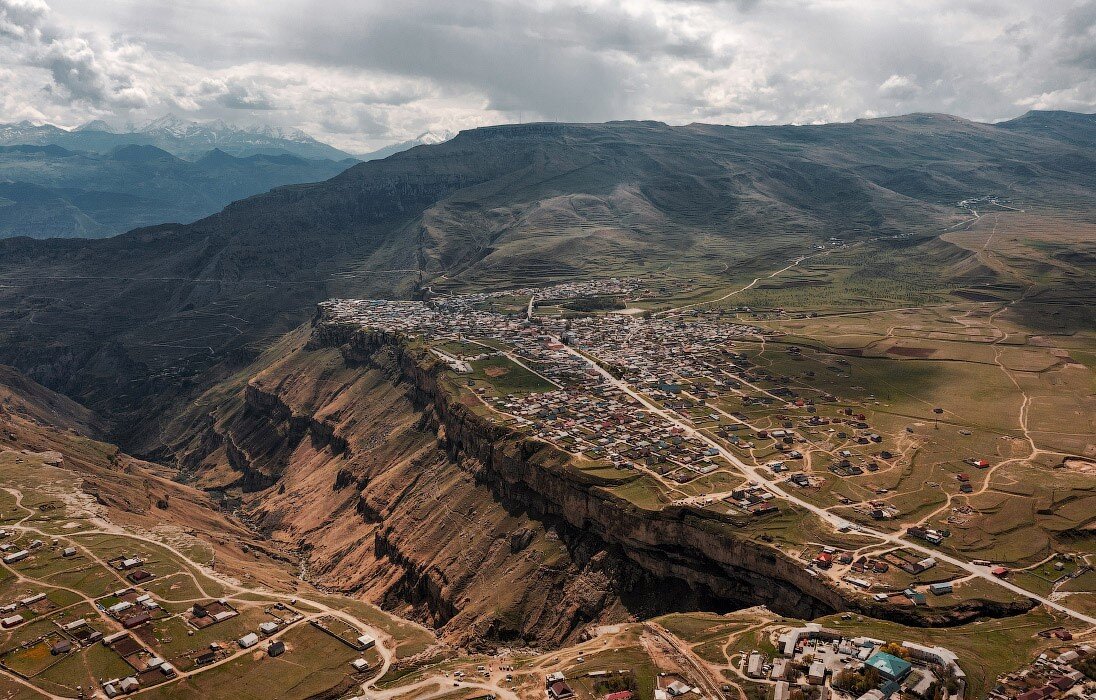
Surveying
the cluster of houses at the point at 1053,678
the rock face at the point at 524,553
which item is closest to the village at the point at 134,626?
the rock face at the point at 524,553

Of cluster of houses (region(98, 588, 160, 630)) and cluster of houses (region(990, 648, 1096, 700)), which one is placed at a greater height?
cluster of houses (region(990, 648, 1096, 700))

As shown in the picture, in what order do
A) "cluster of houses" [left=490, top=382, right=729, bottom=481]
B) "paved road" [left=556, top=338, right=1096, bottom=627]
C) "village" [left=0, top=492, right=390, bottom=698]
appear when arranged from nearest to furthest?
"paved road" [left=556, top=338, right=1096, bottom=627], "village" [left=0, top=492, right=390, bottom=698], "cluster of houses" [left=490, top=382, right=729, bottom=481]

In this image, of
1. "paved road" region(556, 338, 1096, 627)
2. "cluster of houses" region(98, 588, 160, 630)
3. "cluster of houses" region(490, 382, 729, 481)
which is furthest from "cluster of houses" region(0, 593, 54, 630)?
"paved road" region(556, 338, 1096, 627)

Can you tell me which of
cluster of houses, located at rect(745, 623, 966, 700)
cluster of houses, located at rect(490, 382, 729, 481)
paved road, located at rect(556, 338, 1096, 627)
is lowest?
cluster of houses, located at rect(745, 623, 966, 700)

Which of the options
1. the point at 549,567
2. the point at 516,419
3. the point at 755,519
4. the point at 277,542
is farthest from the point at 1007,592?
the point at 277,542

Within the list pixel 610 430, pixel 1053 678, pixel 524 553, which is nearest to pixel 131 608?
pixel 524 553

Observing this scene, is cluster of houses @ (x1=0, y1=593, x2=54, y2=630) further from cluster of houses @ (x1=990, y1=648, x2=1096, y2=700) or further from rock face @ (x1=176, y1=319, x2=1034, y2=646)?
cluster of houses @ (x1=990, y1=648, x2=1096, y2=700)
